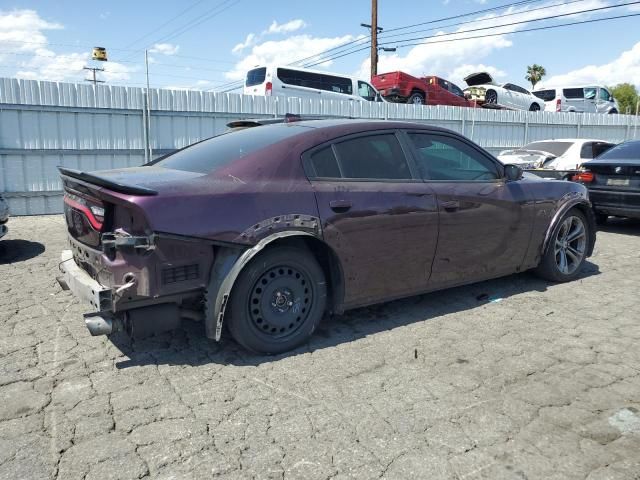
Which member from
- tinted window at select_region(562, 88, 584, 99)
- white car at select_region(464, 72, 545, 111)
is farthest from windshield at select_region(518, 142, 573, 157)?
tinted window at select_region(562, 88, 584, 99)

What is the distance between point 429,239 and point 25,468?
9.93 feet

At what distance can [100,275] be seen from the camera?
3285 millimetres

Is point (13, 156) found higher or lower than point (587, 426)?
higher

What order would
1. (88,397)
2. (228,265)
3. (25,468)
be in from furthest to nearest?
(228,265)
(88,397)
(25,468)

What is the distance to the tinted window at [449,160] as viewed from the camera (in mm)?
4273

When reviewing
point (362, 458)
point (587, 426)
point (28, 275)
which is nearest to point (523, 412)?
point (587, 426)

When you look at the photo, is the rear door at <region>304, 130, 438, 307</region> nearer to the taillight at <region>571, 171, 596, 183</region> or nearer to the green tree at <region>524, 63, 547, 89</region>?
the taillight at <region>571, 171, 596, 183</region>

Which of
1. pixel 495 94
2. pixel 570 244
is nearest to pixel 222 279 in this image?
pixel 570 244

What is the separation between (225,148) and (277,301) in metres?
1.24

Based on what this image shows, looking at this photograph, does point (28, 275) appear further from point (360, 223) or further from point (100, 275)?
point (360, 223)

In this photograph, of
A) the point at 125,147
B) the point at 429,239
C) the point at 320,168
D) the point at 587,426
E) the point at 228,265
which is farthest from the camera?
the point at 125,147

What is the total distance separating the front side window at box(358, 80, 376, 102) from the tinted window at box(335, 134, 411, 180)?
15983mm

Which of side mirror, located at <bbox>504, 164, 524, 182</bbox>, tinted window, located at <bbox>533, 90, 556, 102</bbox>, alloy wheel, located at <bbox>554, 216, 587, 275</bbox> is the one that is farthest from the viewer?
tinted window, located at <bbox>533, 90, 556, 102</bbox>

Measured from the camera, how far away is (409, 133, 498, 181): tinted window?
4.27 meters
